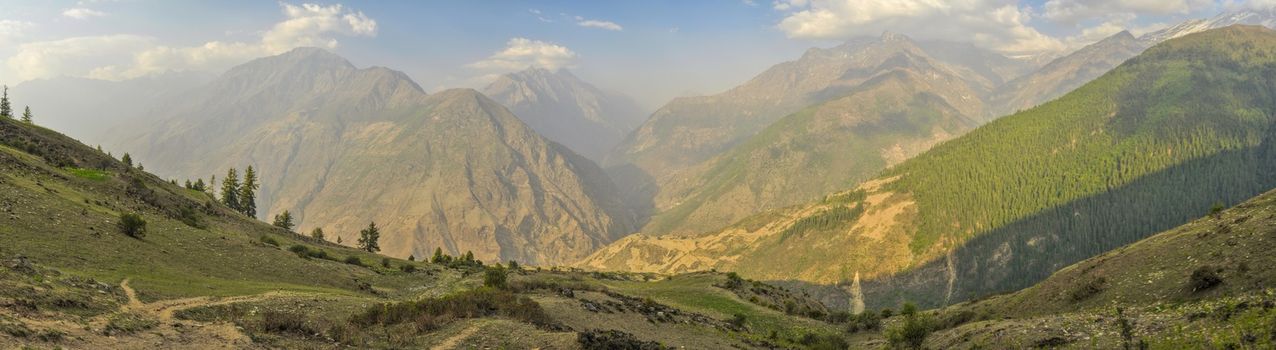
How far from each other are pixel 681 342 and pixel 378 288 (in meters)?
28.3

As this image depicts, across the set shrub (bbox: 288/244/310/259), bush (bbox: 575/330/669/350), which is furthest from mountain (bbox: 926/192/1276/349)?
shrub (bbox: 288/244/310/259)

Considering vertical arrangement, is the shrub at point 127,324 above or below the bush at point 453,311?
above

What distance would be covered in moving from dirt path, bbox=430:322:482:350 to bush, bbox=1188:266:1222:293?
3406 centimetres

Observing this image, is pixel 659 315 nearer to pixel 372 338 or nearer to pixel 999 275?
pixel 372 338

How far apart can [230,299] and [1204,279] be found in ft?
155

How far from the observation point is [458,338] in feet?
82.3

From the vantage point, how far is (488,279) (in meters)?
43.6

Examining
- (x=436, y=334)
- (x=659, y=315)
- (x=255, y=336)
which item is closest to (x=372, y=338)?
(x=436, y=334)

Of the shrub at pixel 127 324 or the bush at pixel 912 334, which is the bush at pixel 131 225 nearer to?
the shrub at pixel 127 324

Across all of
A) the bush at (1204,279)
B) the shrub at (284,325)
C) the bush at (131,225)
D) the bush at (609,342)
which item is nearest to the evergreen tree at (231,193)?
the bush at (131,225)

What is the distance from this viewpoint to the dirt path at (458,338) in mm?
23939

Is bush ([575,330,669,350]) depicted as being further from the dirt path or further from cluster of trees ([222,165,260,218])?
cluster of trees ([222,165,260,218])

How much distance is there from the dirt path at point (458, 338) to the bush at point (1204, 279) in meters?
34.1

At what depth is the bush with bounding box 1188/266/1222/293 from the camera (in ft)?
82.8
